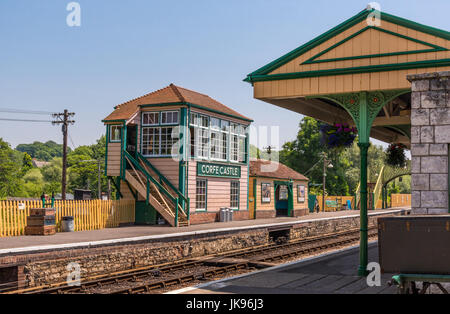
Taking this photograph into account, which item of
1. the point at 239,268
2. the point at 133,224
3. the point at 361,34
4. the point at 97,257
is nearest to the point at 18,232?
the point at 97,257

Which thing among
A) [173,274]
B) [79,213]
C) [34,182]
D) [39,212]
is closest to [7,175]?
[34,182]

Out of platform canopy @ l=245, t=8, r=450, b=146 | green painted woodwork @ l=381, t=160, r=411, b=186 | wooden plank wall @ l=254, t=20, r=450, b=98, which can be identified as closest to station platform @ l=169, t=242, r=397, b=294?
platform canopy @ l=245, t=8, r=450, b=146

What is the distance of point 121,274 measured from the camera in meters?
13.9

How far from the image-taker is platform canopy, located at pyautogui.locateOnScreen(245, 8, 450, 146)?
10102mm

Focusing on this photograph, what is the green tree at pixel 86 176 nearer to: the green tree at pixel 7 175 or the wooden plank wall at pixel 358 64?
the green tree at pixel 7 175

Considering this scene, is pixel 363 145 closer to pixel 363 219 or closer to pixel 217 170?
pixel 363 219

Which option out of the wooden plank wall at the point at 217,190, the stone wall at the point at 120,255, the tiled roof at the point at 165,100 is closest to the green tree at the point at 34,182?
the tiled roof at the point at 165,100

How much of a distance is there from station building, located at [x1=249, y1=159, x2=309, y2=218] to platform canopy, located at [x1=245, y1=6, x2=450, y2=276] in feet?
60.6

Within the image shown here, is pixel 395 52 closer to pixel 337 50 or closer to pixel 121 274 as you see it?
pixel 337 50

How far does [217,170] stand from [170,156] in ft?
10.5

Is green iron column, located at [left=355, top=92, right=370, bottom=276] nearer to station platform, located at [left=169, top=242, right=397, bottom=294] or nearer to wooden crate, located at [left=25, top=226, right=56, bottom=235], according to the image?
station platform, located at [left=169, top=242, right=397, bottom=294]

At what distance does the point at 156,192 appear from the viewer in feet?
77.4

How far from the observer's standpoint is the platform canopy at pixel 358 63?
10.1 meters

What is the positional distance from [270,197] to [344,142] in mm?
19992
